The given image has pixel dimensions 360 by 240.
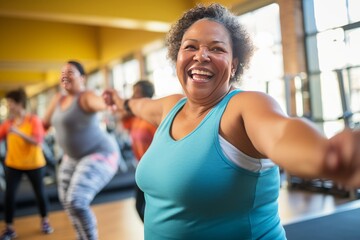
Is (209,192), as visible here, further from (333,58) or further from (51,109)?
(333,58)

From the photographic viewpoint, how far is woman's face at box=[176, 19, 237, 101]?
0.89 meters

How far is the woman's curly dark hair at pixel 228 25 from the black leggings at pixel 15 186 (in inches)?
109

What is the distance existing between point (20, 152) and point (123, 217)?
3.99 feet

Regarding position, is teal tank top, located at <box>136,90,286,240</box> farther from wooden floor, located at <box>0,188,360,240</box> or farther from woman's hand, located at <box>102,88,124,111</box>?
wooden floor, located at <box>0,188,360,240</box>

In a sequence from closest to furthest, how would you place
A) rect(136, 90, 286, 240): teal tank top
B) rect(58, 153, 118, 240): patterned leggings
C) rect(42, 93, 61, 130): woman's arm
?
rect(136, 90, 286, 240): teal tank top
rect(58, 153, 118, 240): patterned leggings
rect(42, 93, 61, 130): woman's arm

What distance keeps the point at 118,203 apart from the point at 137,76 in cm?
497

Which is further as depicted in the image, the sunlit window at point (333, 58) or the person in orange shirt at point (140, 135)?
the sunlit window at point (333, 58)

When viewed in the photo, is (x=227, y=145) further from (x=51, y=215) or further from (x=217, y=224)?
(x=51, y=215)

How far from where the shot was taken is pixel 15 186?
336 cm

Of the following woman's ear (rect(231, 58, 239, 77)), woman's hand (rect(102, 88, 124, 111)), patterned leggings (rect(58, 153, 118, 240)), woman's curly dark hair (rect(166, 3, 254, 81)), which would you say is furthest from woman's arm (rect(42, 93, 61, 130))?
woman's ear (rect(231, 58, 239, 77))

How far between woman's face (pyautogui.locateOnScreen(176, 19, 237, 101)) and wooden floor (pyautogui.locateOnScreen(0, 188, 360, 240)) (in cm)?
223

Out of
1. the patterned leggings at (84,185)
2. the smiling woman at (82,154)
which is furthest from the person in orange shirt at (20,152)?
the patterned leggings at (84,185)

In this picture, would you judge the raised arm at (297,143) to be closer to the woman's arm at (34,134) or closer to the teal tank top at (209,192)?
the teal tank top at (209,192)

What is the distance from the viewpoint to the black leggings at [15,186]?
3332 millimetres
